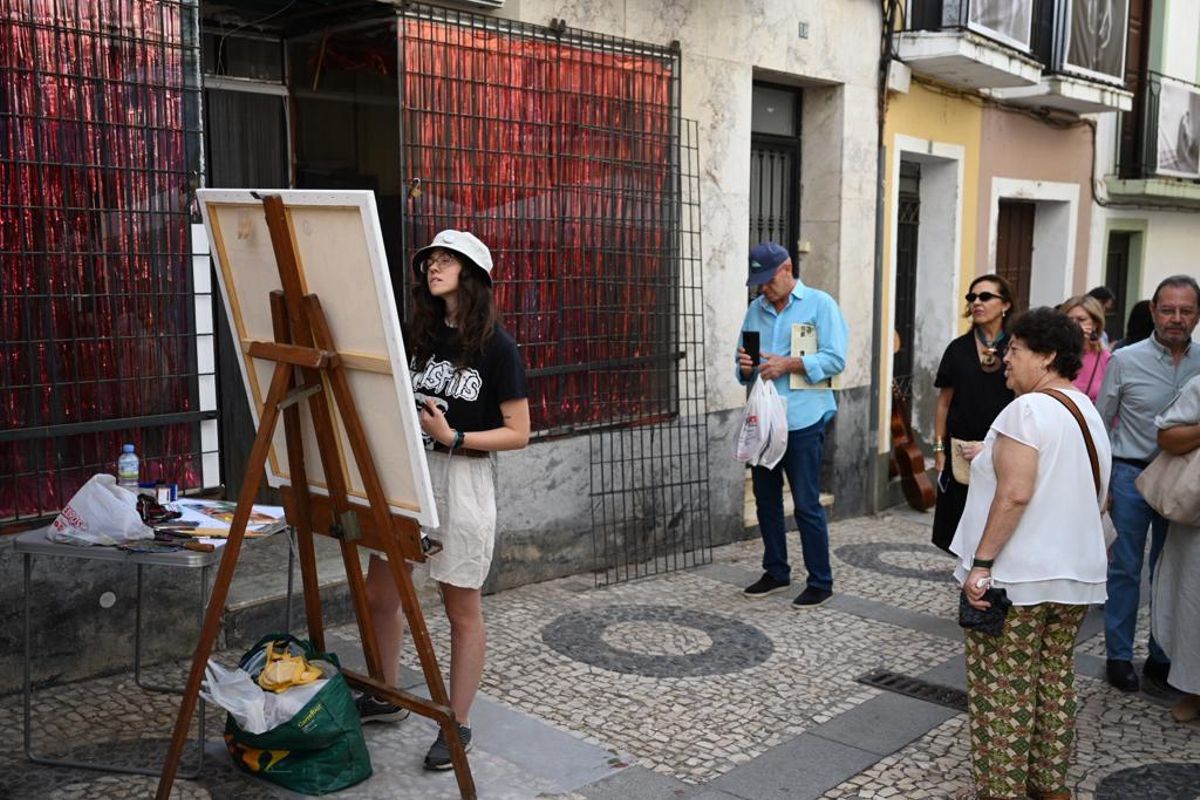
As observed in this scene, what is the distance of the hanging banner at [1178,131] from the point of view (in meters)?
12.9

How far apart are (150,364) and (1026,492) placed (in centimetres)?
348

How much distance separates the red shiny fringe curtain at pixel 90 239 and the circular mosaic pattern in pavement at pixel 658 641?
191cm

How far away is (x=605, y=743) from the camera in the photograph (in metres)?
4.23

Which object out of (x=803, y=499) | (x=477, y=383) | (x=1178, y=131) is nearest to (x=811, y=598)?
(x=803, y=499)

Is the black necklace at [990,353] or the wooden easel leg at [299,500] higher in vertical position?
the black necklace at [990,353]

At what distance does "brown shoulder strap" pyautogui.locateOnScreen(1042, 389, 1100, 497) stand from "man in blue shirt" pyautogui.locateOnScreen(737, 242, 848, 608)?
231 cm

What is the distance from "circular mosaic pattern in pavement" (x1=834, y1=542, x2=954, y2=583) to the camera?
6914mm

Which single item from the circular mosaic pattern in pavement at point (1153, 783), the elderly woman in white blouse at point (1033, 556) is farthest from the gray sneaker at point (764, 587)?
the elderly woman in white blouse at point (1033, 556)

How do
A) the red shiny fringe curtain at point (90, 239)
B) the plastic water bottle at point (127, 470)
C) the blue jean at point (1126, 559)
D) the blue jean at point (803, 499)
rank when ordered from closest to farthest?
the plastic water bottle at point (127, 470) → the red shiny fringe curtain at point (90, 239) → the blue jean at point (1126, 559) → the blue jean at point (803, 499)

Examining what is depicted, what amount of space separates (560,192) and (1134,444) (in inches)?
124

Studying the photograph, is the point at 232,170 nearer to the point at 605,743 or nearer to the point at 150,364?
the point at 150,364

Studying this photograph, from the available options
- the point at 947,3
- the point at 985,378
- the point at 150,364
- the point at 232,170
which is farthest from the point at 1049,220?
the point at 150,364

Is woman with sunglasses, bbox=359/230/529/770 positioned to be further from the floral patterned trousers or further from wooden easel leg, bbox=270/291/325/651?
the floral patterned trousers

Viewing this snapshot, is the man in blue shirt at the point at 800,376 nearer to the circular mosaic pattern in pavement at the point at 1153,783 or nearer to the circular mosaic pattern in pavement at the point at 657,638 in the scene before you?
the circular mosaic pattern in pavement at the point at 657,638
